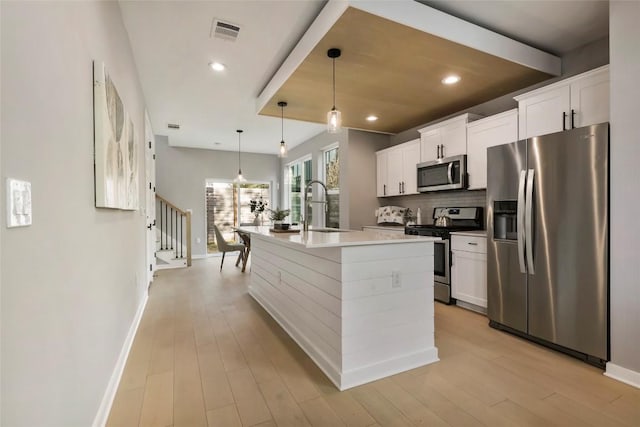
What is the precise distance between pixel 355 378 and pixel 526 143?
93.6 inches

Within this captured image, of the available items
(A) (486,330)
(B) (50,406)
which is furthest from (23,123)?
(A) (486,330)

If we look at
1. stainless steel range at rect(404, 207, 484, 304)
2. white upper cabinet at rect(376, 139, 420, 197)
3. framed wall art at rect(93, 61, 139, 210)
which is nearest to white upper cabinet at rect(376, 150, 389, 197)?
white upper cabinet at rect(376, 139, 420, 197)

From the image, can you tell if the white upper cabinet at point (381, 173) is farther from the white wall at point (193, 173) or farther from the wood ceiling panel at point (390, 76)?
the white wall at point (193, 173)

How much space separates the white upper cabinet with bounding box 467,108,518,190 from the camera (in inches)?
125

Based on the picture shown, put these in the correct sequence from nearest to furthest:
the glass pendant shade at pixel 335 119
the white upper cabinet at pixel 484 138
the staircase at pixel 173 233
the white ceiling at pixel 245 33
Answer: the white ceiling at pixel 245 33 → the glass pendant shade at pixel 335 119 → the white upper cabinet at pixel 484 138 → the staircase at pixel 173 233

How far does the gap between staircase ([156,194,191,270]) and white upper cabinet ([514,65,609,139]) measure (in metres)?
5.86

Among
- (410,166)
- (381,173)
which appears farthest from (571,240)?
(381,173)

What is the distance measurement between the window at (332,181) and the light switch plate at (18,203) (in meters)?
4.88

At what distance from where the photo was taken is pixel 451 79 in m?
3.13

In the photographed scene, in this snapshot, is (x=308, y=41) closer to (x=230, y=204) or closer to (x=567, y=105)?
(x=567, y=105)

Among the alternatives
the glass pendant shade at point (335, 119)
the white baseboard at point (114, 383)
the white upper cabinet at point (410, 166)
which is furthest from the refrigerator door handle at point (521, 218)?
the white baseboard at point (114, 383)

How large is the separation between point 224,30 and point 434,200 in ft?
11.2

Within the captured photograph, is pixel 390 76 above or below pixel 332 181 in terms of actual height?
above

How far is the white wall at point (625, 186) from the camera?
199cm
